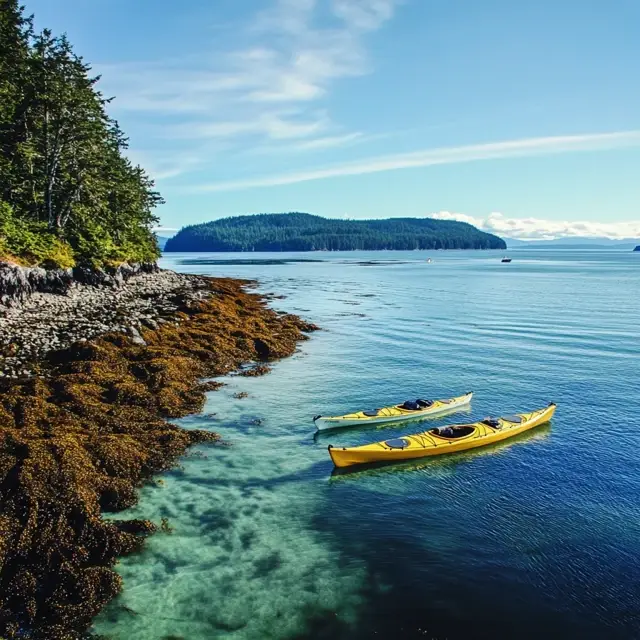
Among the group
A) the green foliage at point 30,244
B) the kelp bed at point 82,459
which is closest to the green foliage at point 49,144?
the green foliage at point 30,244

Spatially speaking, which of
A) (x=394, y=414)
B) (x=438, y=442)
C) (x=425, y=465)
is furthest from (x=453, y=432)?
(x=394, y=414)

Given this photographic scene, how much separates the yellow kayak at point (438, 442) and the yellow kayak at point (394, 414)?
2.77m

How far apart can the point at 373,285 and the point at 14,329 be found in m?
73.2

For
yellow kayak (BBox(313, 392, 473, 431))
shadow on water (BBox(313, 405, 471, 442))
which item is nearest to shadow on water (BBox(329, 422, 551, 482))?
shadow on water (BBox(313, 405, 471, 442))

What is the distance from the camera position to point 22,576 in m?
12.1

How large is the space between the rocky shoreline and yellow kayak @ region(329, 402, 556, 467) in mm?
17201

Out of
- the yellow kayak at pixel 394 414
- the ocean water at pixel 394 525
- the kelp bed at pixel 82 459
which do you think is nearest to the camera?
the ocean water at pixel 394 525

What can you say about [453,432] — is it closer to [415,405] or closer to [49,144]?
[415,405]

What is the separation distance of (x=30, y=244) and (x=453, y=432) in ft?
140

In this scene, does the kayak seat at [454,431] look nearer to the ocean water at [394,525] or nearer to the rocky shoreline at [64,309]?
the ocean water at [394,525]

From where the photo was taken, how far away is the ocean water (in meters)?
11.7

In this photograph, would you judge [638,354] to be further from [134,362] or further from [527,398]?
[134,362]

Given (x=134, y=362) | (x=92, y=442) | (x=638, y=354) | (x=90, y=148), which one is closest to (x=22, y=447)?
(x=92, y=442)

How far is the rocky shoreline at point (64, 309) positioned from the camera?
2988cm
